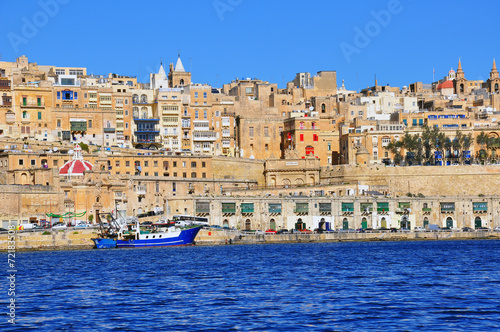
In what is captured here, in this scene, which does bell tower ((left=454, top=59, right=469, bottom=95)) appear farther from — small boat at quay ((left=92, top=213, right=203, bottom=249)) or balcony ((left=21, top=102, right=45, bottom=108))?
small boat at quay ((left=92, top=213, right=203, bottom=249))

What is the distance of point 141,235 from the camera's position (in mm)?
80875

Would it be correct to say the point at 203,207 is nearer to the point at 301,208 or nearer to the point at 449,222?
the point at 301,208

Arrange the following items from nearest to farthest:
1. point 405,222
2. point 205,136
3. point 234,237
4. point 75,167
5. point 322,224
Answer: point 234,237
point 75,167
point 322,224
point 405,222
point 205,136

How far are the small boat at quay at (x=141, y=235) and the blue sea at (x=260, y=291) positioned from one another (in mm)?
7980

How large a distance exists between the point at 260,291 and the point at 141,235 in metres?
38.1

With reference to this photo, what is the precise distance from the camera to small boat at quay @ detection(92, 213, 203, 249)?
260 feet

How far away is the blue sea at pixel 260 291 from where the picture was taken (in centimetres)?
3450

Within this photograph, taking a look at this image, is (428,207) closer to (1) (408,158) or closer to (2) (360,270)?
(1) (408,158)

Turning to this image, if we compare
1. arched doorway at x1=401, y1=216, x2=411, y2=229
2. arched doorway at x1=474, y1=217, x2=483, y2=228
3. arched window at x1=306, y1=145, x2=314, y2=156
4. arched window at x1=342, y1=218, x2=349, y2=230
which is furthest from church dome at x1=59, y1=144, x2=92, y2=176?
arched doorway at x1=474, y1=217, x2=483, y2=228

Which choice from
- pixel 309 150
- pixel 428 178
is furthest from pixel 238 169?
pixel 428 178

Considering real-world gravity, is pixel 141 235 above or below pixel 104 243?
above

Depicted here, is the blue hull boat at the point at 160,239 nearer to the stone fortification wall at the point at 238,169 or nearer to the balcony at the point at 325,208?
the balcony at the point at 325,208

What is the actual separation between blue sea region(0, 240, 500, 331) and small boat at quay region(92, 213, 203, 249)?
7.98 m

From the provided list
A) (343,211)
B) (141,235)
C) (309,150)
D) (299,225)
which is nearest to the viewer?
(141,235)
